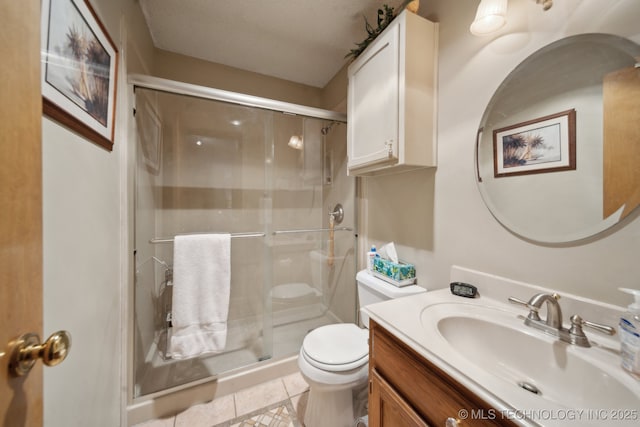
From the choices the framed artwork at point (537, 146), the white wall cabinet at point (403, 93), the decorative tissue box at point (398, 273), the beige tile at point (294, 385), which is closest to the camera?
the framed artwork at point (537, 146)

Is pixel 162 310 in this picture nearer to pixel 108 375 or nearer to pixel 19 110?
pixel 108 375

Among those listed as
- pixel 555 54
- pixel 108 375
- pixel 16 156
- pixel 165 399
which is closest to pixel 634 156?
pixel 555 54

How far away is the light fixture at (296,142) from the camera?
200 cm

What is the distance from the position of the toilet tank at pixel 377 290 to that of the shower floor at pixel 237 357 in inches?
31.5

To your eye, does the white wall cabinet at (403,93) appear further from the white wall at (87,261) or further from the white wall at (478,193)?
the white wall at (87,261)

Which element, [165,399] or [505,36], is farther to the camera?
[165,399]

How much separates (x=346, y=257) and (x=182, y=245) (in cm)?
124

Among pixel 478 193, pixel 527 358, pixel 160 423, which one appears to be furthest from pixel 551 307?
pixel 160 423

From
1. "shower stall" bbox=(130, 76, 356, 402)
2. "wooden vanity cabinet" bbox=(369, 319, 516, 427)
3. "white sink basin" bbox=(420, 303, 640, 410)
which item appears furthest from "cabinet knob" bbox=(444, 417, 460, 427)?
"shower stall" bbox=(130, 76, 356, 402)

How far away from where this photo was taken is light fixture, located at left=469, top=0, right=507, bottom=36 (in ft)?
2.59

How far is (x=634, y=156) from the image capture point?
602 mm

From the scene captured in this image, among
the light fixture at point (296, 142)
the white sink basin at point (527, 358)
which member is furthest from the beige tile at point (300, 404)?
the light fixture at point (296, 142)

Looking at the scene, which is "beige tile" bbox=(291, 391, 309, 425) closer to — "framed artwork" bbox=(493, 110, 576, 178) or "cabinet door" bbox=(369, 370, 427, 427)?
"cabinet door" bbox=(369, 370, 427, 427)

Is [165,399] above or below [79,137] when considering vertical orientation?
below
